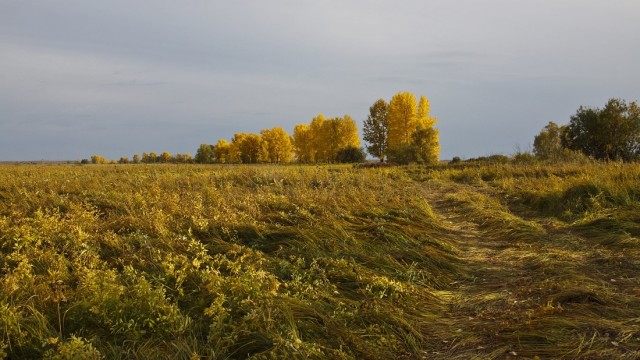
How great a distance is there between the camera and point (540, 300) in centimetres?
436

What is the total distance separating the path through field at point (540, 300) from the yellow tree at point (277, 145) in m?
72.7

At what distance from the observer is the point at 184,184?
1248 cm

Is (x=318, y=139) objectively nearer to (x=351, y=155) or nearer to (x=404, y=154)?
(x=351, y=155)

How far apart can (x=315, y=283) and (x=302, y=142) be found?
7283 centimetres

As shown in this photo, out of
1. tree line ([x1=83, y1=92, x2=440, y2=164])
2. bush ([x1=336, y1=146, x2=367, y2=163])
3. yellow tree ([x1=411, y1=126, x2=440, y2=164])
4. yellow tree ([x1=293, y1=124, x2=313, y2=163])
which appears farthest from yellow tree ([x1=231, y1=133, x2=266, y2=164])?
yellow tree ([x1=411, y1=126, x2=440, y2=164])

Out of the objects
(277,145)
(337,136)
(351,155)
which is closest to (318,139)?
(337,136)

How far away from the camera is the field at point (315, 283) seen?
11.0ft

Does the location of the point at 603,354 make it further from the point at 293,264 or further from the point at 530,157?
the point at 530,157

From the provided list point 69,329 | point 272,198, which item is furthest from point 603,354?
point 272,198

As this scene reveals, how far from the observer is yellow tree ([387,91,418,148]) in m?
53.1

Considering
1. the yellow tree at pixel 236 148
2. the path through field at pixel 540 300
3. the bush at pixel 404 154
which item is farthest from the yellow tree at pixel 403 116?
→ the path through field at pixel 540 300

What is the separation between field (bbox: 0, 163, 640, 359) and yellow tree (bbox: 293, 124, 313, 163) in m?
66.8

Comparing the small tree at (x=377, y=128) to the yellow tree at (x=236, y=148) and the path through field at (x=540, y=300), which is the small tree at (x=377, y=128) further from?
the path through field at (x=540, y=300)

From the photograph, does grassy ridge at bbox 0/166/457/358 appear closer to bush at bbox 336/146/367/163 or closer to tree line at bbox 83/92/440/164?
tree line at bbox 83/92/440/164
